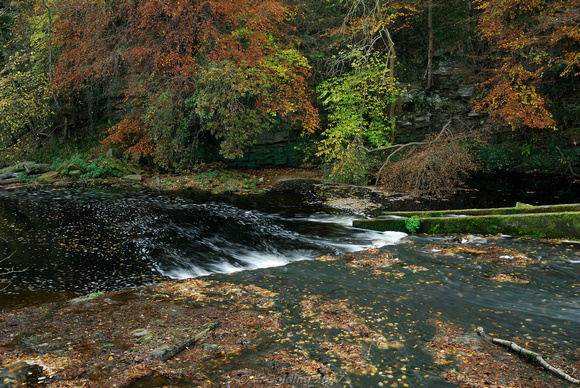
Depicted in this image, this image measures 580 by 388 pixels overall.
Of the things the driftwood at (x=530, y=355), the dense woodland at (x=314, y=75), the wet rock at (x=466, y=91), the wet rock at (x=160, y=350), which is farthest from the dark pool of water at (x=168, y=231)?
the driftwood at (x=530, y=355)

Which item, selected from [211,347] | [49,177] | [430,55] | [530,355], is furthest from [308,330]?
[49,177]

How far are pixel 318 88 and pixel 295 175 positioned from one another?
4263 millimetres

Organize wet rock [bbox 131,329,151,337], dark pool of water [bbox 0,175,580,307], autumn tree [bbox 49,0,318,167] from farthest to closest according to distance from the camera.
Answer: autumn tree [bbox 49,0,318,167] < dark pool of water [bbox 0,175,580,307] < wet rock [bbox 131,329,151,337]

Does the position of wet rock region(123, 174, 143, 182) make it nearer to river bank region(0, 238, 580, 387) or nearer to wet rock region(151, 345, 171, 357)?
river bank region(0, 238, 580, 387)

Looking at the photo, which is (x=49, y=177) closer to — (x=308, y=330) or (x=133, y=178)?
(x=133, y=178)

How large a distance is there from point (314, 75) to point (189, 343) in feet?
60.1

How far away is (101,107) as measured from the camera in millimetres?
26688

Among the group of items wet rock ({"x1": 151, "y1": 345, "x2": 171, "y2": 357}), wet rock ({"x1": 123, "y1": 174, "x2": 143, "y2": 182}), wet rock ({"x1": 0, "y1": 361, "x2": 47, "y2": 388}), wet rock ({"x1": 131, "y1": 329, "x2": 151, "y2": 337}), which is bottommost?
wet rock ({"x1": 0, "y1": 361, "x2": 47, "y2": 388})

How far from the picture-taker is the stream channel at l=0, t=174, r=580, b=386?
6.05 m

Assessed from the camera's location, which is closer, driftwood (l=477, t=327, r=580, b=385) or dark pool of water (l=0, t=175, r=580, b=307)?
driftwood (l=477, t=327, r=580, b=385)

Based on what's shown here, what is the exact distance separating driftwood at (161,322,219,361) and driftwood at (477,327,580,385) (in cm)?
355

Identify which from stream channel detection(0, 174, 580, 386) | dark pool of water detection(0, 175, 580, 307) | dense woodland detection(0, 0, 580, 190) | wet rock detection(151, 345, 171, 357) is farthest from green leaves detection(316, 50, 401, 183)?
wet rock detection(151, 345, 171, 357)

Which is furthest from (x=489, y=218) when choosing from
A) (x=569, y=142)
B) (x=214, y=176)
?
(x=214, y=176)

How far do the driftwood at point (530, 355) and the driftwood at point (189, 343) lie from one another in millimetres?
3548
